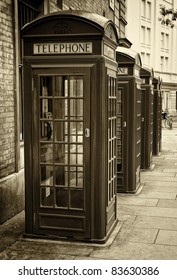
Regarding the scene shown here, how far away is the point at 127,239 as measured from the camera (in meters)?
5.67

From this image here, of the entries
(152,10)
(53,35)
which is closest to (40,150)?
(53,35)

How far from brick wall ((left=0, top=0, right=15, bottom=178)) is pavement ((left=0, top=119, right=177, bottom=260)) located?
947 mm

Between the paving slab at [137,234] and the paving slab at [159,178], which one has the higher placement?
the paving slab at [159,178]

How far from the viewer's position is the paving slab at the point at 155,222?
6289mm

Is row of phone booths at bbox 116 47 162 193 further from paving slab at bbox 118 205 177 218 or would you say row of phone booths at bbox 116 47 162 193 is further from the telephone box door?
the telephone box door

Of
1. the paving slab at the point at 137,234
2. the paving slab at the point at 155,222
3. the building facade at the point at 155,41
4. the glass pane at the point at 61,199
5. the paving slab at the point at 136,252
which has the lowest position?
the paving slab at the point at 136,252

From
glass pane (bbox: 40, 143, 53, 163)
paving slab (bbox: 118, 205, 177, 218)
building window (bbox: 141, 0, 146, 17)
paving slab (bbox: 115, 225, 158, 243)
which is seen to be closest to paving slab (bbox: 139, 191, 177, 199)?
paving slab (bbox: 118, 205, 177, 218)

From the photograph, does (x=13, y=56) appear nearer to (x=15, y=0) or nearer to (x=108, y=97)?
(x=15, y=0)

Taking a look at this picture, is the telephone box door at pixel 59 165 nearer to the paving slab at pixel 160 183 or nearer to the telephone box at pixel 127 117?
the telephone box at pixel 127 117

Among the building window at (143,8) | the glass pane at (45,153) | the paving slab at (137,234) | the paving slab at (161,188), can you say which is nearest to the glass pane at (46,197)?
the glass pane at (45,153)

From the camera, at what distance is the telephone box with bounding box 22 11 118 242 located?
522cm

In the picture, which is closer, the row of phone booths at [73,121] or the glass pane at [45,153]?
the row of phone booths at [73,121]

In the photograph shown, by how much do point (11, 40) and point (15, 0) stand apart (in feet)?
2.14

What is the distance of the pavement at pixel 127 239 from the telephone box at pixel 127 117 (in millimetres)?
368
